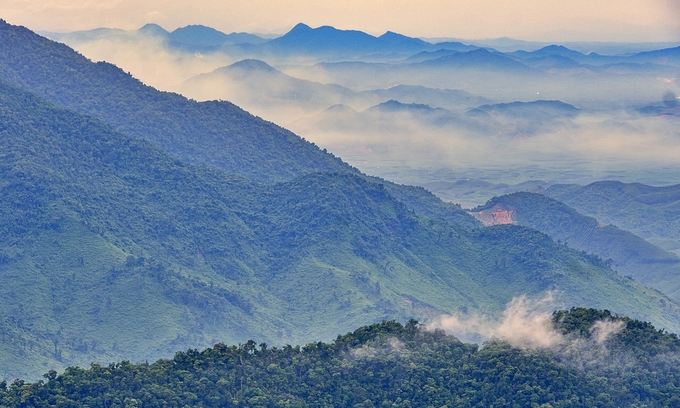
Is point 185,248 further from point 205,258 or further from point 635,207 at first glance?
point 635,207

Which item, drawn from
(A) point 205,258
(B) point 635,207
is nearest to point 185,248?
(A) point 205,258

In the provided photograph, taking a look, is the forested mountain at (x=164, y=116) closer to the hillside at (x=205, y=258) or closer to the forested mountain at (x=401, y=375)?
the hillside at (x=205, y=258)

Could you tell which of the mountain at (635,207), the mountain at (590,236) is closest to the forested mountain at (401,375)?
the mountain at (590,236)

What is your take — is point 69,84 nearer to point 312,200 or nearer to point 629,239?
point 312,200

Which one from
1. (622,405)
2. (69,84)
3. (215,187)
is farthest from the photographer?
(69,84)

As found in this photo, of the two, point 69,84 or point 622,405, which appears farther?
point 69,84

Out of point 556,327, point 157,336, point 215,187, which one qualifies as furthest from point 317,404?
point 215,187

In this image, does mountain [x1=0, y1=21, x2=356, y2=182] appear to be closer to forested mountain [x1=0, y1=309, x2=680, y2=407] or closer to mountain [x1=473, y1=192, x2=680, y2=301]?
mountain [x1=473, y1=192, x2=680, y2=301]
